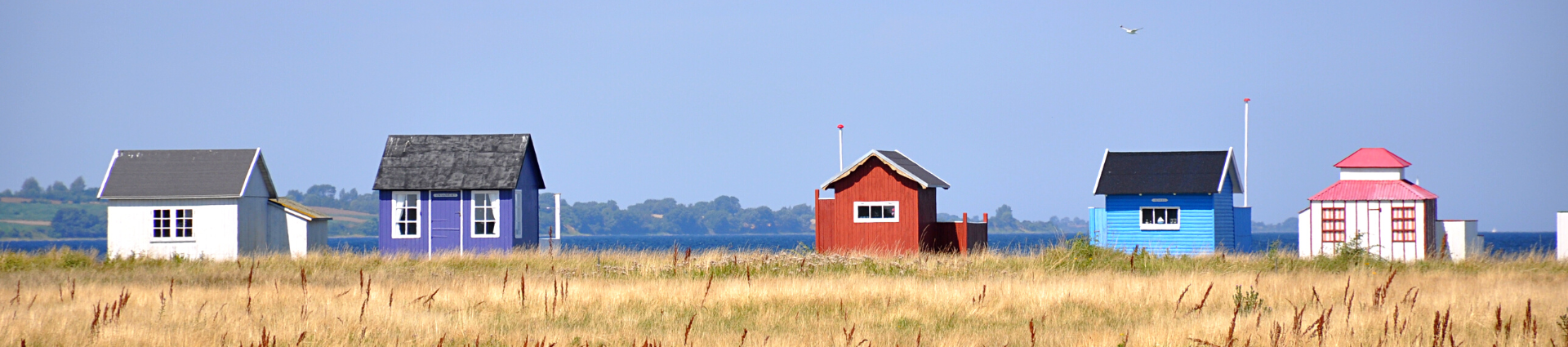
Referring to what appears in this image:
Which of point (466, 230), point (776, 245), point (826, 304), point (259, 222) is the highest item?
point (259, 222)

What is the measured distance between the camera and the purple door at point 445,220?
3194 cm

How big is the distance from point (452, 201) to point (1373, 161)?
75.5 feet

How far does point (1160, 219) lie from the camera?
1324 inches

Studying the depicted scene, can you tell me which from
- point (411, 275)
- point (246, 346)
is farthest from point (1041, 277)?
point (246, 346)

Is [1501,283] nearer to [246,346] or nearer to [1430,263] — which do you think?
[1430,263]

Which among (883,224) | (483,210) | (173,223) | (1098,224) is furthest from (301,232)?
(1098,224)

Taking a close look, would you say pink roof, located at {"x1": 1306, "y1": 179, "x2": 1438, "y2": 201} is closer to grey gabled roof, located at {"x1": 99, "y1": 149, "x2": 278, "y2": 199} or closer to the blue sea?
the blue sea

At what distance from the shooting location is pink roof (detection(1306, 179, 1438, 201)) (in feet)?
90.7

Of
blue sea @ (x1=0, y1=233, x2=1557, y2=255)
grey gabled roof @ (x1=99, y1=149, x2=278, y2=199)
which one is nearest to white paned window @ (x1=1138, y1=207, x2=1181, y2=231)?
blue sea @ (x1=0, y1=233, x2=1557, y2=255)

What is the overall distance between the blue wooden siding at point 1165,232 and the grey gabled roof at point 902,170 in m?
5.22

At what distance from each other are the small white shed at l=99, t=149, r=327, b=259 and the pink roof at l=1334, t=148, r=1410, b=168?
1056 inches

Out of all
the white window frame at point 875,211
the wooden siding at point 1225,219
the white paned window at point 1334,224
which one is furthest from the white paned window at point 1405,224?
the white window frame at point 875,211

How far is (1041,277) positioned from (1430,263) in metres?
9.88

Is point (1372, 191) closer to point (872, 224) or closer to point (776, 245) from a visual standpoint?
point (872, 224)
